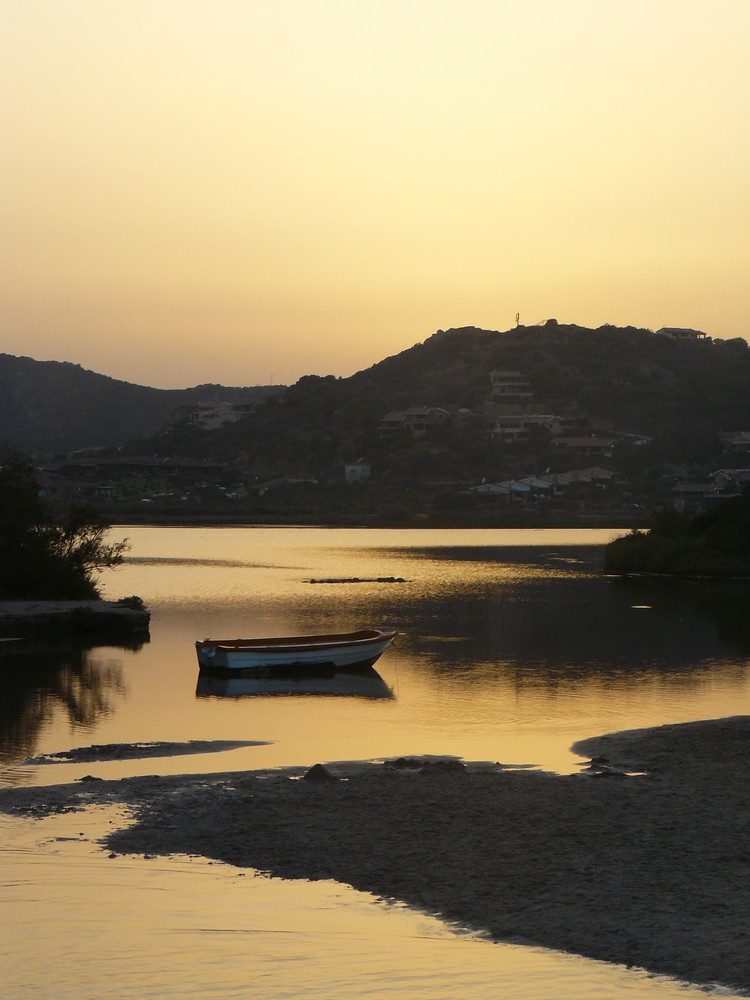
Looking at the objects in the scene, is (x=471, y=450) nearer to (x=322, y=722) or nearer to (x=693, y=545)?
(x=693, y=545)

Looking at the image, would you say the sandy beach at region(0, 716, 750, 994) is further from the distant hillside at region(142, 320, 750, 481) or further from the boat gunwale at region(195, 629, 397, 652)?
the distant hillside at region(142, 320, 750, 481)

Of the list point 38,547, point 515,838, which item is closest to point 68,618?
point 38,547

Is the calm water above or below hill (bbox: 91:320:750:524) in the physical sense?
below

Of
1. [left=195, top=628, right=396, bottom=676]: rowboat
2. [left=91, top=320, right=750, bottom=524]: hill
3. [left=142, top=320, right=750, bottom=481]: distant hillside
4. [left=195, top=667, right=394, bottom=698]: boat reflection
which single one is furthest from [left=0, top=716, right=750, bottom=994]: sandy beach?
[left=142, top=320, right=750, bottom=481]: distant hillside

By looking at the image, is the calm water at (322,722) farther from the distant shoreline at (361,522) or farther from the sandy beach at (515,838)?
the distant shoreline at (361,522)

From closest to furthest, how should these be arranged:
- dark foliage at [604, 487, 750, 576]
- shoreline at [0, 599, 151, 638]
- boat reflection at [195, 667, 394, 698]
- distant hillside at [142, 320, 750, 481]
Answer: boat reflection at [195, 667, 394, 698] < shoreline at [0, 599, 151, 638] < dark foliage at [604, 487, 750, 576] < distant hillside at [142, 320, 750, 481]

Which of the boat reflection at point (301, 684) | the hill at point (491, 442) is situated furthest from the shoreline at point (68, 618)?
the hill at point (491, 442)

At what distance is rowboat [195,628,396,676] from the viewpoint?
32.5 metres

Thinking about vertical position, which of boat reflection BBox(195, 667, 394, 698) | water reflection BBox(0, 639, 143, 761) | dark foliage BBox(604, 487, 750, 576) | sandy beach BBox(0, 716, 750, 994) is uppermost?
dark foliage BBox(604, 487, 750, 576)

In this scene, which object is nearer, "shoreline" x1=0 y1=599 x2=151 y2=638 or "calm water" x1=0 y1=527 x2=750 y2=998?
"calm water" x1=0 y1=527 x2=750 y2=998

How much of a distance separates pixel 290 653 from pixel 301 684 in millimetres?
1112

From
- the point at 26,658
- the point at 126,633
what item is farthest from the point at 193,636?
the point at 26,658

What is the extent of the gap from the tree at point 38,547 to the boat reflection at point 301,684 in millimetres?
14148

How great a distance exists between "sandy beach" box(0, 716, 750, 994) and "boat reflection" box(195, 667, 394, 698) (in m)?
10.9
